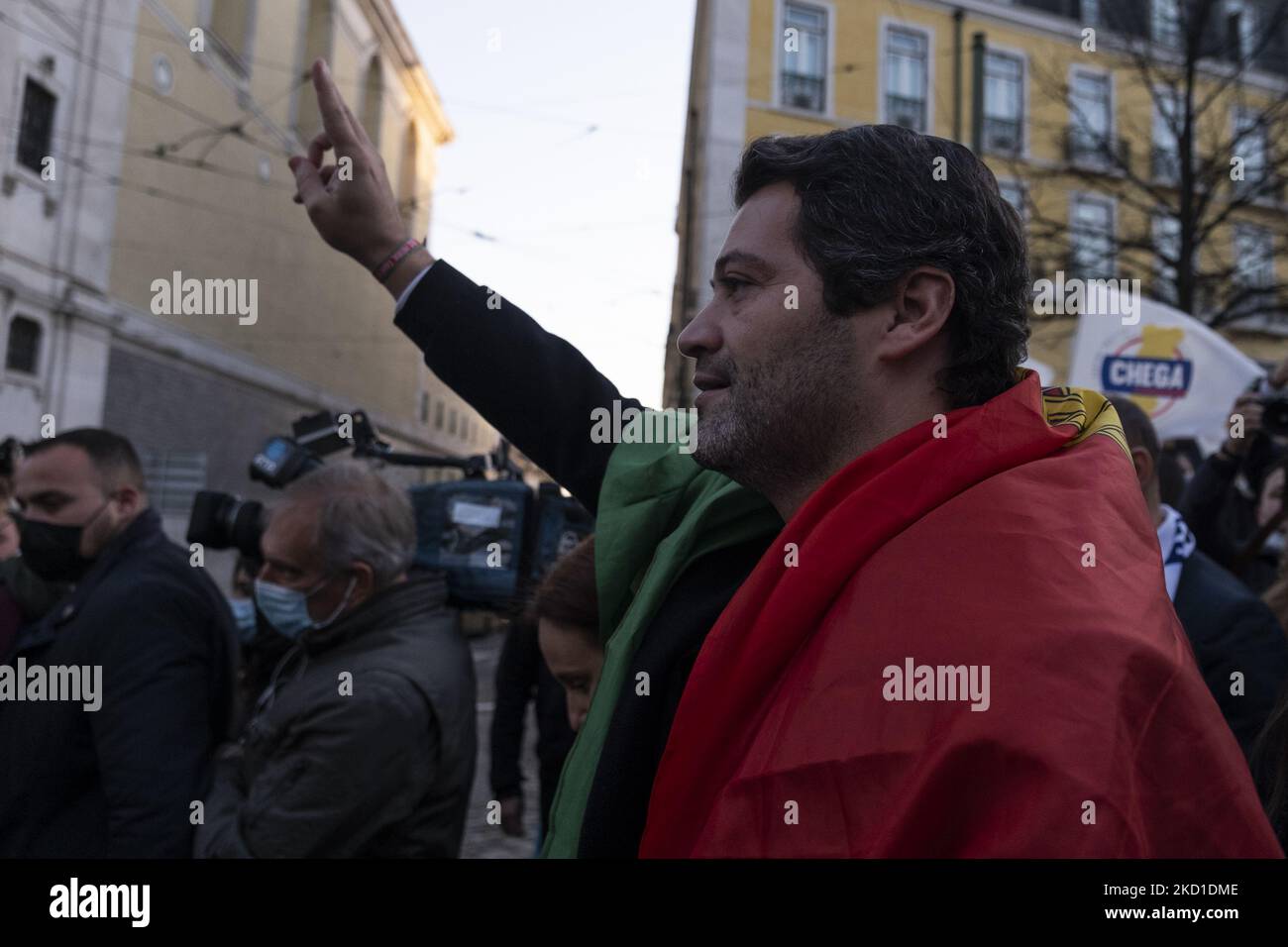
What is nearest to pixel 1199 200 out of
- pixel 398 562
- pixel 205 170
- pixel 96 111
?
pixel 398 562

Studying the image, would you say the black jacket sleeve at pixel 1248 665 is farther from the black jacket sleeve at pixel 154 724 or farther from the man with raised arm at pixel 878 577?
the black jacket sleeve at pixel 154 724

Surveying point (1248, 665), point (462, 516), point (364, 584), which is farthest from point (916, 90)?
point (364, 584)

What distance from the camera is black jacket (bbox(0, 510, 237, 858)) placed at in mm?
2369

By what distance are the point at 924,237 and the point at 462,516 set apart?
1.78 m

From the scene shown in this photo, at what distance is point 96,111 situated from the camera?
49.6 ft

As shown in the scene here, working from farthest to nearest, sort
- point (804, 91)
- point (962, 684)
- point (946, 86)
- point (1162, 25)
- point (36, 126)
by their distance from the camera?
point (946, 86), point (804, 91), point (1162, 25), point (36, 126), point (962, 684)

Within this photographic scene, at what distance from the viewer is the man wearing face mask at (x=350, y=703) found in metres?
2.33

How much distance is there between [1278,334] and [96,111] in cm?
1983

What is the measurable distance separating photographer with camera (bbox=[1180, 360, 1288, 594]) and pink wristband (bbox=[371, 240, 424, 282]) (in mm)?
2797

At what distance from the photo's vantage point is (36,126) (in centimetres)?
1419

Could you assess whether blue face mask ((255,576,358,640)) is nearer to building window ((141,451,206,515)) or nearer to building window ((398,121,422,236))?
building window ((141,451,206,515))

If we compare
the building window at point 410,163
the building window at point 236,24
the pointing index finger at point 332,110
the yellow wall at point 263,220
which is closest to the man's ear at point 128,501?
the pointing index finger at point 332,110

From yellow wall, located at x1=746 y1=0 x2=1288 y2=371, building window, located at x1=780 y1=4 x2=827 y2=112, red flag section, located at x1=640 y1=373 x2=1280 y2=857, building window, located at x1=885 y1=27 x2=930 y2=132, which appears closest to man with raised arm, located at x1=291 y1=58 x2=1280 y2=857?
red flag section, located at x1=640 y1=373 x2=1280 y2=857

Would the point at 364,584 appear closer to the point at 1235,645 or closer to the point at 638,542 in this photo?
the point at 638,542
